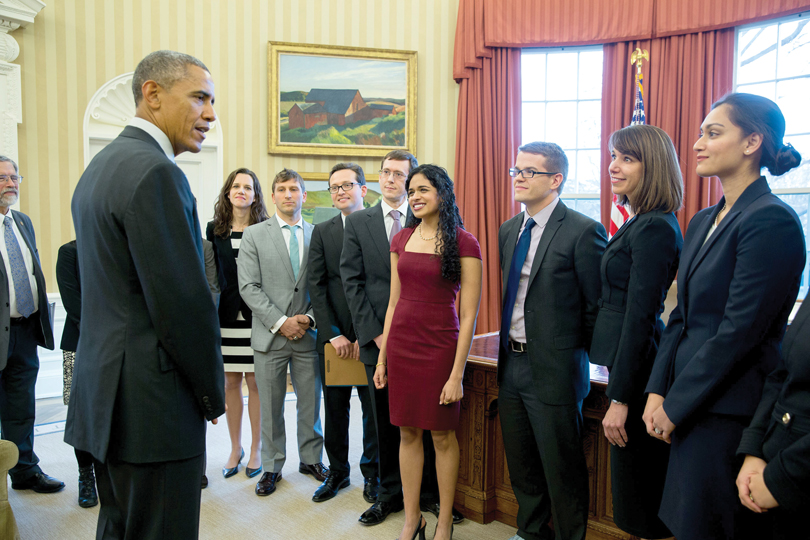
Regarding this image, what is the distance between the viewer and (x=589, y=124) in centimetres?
584

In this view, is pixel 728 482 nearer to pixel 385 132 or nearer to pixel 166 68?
pixel 166 68

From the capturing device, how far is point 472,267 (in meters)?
2.35

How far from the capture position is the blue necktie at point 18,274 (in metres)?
3.09

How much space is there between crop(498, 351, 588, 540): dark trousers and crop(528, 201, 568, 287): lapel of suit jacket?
365 millimetres

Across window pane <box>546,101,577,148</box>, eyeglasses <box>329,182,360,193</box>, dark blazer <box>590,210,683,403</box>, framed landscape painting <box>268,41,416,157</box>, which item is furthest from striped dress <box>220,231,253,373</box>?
window pane <box>546,101,577,148</box>

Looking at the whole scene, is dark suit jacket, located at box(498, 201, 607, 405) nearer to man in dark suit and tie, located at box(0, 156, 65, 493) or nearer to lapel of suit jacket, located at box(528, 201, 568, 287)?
lapel of suit jacket, located at box(528, 201, 568, 287)

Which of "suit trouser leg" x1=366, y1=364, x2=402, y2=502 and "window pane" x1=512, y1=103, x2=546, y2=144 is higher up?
"window pane" x1=512, y1=103, x2=546, y2=144

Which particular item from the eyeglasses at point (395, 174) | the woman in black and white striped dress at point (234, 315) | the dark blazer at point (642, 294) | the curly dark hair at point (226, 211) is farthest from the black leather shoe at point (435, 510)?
the curly dark hair at point (226, 211)

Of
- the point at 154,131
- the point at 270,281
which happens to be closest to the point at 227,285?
the point at 270,281

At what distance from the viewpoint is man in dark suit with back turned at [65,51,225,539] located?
1.30 m

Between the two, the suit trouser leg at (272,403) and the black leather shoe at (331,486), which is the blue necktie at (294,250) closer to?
the suit trouser leg at (272,403)

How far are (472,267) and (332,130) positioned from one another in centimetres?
383

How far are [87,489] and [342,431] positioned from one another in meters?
1.39

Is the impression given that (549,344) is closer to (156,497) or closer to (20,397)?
(156,497)
